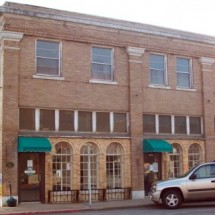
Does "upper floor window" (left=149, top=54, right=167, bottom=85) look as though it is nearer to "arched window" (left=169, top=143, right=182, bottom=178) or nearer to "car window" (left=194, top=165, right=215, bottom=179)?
"arched window" (left=169, top=143, right=182, bottom=178)

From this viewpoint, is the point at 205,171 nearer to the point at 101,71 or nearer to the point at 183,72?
the point at 101,71

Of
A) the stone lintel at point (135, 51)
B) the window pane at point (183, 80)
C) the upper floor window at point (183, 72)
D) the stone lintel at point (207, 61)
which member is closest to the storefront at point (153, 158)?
the window pane at point (183, 80)

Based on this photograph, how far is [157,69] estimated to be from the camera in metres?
24.1

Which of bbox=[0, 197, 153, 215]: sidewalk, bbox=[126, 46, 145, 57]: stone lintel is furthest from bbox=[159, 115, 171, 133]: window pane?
bbox=[0, 197, 153, 215]: sidewalk

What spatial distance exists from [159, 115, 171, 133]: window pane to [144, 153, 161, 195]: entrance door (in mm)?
1331

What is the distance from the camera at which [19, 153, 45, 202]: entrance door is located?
20.0 metres

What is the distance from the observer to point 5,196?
19203 mm

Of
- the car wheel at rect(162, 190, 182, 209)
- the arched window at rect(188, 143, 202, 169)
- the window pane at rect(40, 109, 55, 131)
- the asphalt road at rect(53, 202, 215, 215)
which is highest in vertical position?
the window pane at rect(40, 109, 55, 131)

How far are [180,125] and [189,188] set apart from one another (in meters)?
7.03

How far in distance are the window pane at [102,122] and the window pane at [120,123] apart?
1.47ft

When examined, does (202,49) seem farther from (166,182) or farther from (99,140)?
(166,182)

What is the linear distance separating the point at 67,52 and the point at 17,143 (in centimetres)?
498

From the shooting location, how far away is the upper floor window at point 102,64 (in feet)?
73.3

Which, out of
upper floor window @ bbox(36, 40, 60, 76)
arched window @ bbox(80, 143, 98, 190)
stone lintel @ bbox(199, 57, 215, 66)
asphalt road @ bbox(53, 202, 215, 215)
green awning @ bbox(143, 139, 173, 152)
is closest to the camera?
asphalt road @ bbox(53, 202, 215, 215)
